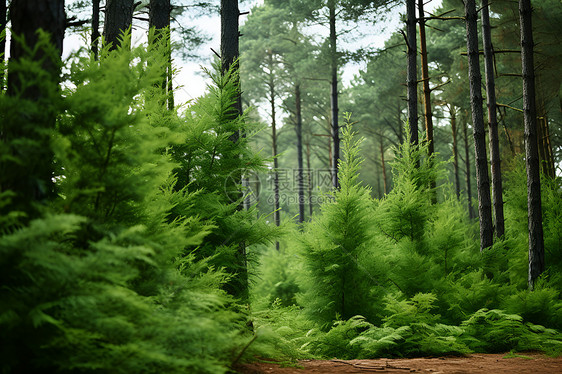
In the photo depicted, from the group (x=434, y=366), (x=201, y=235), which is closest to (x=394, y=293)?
(x=434, y=366)

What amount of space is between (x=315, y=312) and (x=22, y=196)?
541 centimetres

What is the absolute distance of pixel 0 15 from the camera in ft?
19.6

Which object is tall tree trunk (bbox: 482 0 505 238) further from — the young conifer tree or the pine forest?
the young conifer tree

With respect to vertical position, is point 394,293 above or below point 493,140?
below

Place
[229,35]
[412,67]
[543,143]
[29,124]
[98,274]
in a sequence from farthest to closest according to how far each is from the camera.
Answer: [543,143]
[412,67]
[229,35]
[29,124]
[98,274]

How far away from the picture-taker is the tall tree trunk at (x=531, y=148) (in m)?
9.09

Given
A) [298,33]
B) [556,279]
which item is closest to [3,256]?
[556,279]

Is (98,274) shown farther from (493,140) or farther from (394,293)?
(493,140)

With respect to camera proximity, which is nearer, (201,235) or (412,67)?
(201,235)

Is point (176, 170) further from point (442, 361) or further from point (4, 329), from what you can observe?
point (442, 361)

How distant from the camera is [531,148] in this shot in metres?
9.15

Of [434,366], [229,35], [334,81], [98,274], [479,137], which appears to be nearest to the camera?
[98,274]

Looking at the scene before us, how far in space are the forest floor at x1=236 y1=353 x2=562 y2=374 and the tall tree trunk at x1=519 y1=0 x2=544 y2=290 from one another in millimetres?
3959

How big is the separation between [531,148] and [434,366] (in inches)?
256
